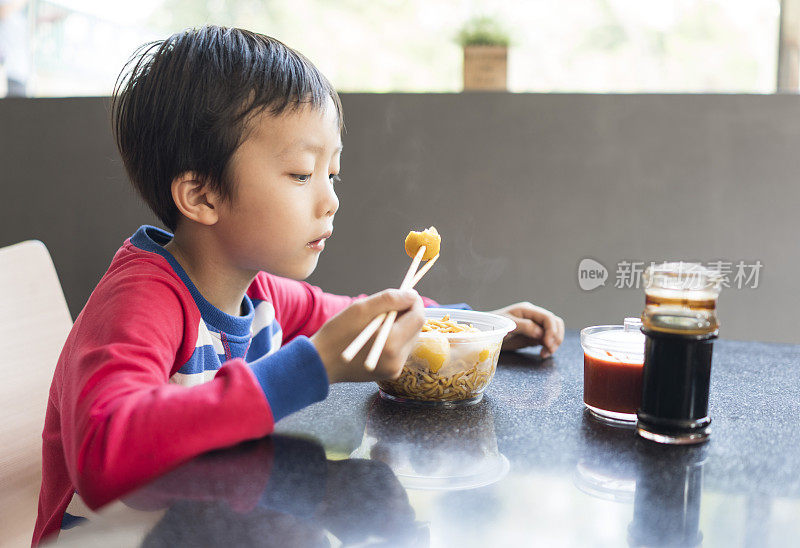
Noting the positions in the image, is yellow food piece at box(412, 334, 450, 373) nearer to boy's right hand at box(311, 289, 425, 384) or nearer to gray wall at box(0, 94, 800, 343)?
boy's right hand at box(311, 289, 425, 384)

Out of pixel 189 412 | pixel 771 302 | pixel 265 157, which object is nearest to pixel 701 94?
pixel 771 302

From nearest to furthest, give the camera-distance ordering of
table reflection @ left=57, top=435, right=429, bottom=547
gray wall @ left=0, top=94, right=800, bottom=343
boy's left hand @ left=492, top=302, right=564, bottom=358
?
table reflection @ left=57, top=435, right=429, bottom=547 < boy's left hand @ left=492, top=302, right=564, bottom=358 < gray wall @ left=0, top=94, right=800, bottom=343

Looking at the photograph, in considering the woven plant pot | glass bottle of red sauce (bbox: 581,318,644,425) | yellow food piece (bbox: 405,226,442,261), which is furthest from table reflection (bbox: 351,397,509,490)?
the woven plant pot

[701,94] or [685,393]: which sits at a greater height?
[701,94]

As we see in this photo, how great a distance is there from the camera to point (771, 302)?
2.09 metres

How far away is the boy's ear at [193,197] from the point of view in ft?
3.31

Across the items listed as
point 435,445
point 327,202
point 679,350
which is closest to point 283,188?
point 327,202

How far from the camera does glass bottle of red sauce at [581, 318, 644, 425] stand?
31.2 inches

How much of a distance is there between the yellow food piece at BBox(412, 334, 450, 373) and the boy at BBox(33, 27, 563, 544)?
7cm

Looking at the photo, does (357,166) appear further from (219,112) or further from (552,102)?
(219,112)

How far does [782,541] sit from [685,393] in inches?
8.0

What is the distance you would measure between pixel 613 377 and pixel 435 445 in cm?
22

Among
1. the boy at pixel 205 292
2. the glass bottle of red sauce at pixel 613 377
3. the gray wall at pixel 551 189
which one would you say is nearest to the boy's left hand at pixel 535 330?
the boy at pixel 205 292

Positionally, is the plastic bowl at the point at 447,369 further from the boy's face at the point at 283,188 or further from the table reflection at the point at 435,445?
the boy's face at the point at 283,188
